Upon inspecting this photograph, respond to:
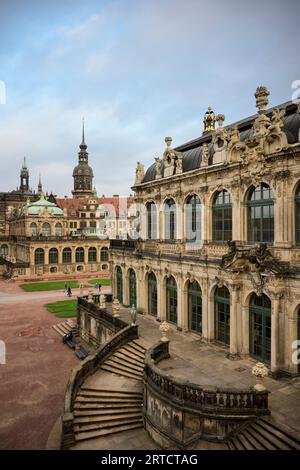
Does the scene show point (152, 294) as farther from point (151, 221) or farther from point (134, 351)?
point (134, 351)

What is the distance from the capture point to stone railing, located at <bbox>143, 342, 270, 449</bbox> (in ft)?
47.3

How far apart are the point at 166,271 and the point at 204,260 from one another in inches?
199

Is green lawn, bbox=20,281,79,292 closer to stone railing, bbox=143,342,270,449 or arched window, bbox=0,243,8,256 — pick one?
arched window, bbox=0,243,8,256

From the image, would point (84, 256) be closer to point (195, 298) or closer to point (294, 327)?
point (195, 298)

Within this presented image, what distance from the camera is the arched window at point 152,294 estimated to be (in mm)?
30234

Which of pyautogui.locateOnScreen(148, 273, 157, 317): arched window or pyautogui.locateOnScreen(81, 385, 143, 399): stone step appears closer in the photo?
pyautogui.locateOnScreen(81, 385, 143, 399): stone step

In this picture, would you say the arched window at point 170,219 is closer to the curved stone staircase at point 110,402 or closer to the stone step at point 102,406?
the curved stone staircase at point 110,402

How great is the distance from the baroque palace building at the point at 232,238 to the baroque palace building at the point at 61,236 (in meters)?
35.1

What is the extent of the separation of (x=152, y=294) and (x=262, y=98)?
17.9m

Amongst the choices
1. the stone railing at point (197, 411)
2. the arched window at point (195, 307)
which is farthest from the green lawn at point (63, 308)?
the stone railing at point (197, 411)

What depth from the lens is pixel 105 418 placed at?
691 inches

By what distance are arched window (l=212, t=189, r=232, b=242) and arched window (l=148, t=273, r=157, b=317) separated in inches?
324

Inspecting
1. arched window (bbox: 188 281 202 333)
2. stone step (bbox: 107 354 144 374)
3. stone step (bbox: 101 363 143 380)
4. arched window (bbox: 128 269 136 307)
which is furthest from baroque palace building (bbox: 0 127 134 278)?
stone step (bbox: 101 363 143 380)

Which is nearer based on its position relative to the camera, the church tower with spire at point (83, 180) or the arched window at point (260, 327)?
the arched window at point (260, 327)
